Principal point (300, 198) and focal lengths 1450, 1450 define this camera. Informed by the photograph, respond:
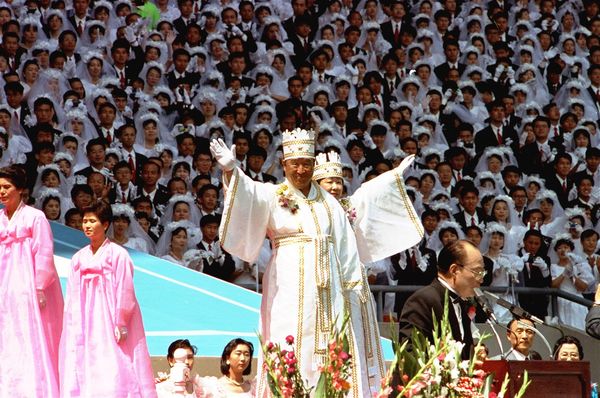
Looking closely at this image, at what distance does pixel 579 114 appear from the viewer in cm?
1706

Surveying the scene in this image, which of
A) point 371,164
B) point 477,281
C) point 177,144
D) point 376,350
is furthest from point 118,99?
point 477,281

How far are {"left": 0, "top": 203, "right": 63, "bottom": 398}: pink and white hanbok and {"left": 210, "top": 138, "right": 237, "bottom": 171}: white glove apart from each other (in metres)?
1.22

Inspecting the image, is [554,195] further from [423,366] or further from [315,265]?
[423,366]

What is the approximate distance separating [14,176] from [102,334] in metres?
1.03

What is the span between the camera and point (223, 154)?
7.51 m

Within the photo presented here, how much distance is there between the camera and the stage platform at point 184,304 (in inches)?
408

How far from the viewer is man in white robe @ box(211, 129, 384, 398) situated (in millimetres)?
7758

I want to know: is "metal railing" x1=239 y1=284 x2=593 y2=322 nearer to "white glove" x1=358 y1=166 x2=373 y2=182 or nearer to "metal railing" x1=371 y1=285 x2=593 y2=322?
"metal railing" x1=371 y1=285 x2=593 y2=322

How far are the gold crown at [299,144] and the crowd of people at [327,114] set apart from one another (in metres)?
4.44

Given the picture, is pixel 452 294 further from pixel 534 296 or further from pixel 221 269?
pixel 534 296

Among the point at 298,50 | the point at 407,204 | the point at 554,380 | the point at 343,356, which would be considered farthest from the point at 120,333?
the point at 298,50

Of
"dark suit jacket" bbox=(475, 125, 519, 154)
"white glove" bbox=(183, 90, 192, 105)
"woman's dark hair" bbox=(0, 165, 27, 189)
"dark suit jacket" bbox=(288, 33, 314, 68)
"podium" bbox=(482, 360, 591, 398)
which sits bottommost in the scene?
"podium" bbox=(482, 360, 591, 398)

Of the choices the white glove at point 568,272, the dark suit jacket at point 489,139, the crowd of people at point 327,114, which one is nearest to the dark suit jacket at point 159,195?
the crowd of people at point 327,114

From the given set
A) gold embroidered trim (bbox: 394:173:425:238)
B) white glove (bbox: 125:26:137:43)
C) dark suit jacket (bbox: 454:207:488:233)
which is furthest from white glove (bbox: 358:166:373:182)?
gold embroidered trim (bbox: 394:173:425:238)
